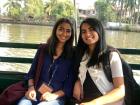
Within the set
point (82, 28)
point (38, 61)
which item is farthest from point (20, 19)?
point (82, 28)

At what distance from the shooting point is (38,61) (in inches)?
120

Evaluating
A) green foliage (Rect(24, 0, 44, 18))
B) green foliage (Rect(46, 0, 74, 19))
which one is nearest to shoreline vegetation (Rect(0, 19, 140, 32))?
green foliage (Rect(24, 0, 44, 18))

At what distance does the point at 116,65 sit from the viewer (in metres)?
2.60

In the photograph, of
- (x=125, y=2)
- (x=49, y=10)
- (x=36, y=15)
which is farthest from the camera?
(x=125, y=2)

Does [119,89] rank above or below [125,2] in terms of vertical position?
below

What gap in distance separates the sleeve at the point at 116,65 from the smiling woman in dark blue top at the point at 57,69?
47 cm

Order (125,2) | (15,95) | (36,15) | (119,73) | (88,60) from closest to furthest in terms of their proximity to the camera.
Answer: (119,73) < (88,60) < (15,95) < (36,15) < (125,2)

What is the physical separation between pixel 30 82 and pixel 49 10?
195 centimetres

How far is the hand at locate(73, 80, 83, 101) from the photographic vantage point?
279 cm

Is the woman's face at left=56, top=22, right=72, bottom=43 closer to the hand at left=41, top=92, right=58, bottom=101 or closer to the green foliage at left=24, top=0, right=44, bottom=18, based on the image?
the hand at left=41, top=92, right=58, bottom=101

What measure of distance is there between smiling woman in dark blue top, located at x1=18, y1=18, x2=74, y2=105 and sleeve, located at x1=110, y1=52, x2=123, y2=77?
47 cm

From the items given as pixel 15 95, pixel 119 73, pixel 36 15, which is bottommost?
pixel 15 95

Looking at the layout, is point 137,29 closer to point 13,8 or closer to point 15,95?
point 13,8

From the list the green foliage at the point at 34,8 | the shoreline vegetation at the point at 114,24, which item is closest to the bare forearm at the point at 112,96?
the shoreline vegetation at the point at 114,24
